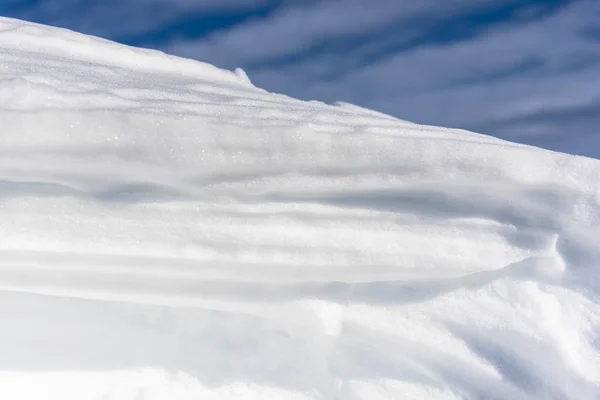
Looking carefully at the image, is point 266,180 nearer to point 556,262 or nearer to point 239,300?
point 239,300

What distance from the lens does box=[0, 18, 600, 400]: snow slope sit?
1391mm

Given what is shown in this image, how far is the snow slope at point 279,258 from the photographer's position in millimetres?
1391

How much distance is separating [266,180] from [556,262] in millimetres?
825

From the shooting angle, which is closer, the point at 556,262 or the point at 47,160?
the point at 47,160

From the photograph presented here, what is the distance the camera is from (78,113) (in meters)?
1.37

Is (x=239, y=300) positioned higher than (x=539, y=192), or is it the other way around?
(x=539, y=192)

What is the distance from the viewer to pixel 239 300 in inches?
57.9

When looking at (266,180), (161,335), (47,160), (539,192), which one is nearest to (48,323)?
(161,335)

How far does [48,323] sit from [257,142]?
0.73 meters

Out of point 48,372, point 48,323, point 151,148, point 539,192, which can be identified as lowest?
point 48,372

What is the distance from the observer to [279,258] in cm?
145

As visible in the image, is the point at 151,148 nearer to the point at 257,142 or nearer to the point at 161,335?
the point at 257,142

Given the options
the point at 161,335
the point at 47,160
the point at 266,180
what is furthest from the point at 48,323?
the point at 266,180

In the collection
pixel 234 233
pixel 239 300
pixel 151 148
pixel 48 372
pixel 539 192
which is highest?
pixel 539 192
